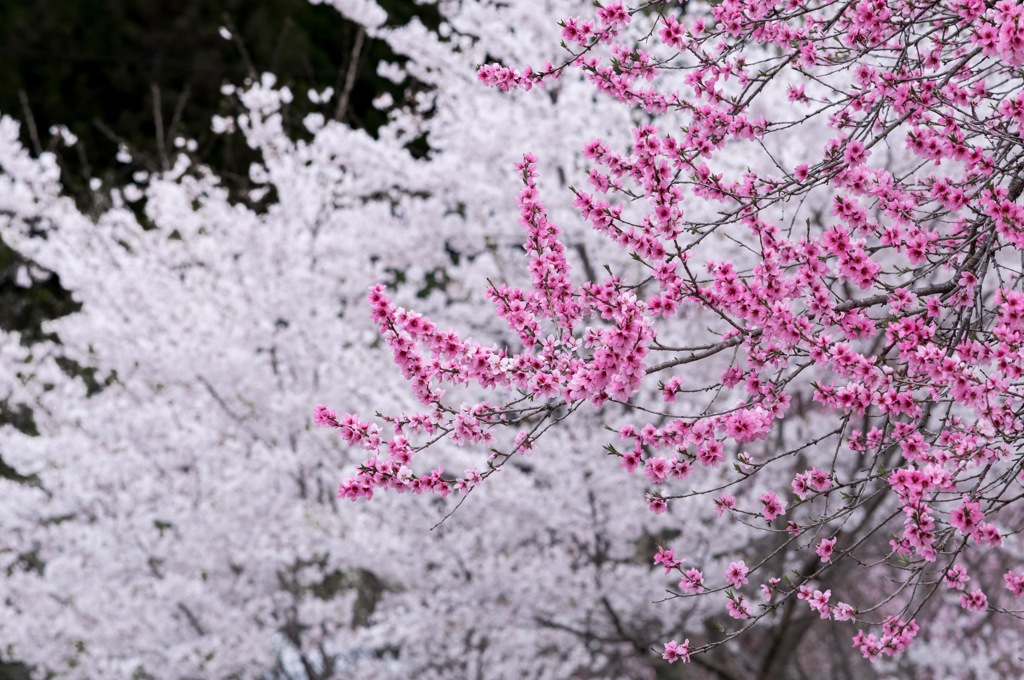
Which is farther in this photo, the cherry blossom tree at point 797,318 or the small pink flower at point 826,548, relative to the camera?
the small pink flower at point 826,548

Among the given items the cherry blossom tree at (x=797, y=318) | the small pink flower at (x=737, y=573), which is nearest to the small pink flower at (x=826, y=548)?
the cherry blossom tree at (x=797, y=318)

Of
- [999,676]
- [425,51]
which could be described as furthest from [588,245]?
[999,676]

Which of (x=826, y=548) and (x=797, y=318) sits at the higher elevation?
(x=797, y=318)

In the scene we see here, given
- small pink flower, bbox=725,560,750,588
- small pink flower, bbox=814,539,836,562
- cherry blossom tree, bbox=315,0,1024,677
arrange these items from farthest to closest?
small pink flower, bbox=725,560,750,588 < small pink flower, bbox=814,539,836,562 < cherry blossom tree, bbox=315,0,1024,677

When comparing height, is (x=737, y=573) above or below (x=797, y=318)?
below

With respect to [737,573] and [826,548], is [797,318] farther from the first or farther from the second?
[737,573]

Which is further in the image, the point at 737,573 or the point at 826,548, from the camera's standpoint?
the point at 737,573

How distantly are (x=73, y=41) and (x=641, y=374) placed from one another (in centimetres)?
1735

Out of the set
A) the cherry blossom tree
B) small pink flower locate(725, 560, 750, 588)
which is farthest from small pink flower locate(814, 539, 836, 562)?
small pink flower locate(725, 560, 750, 588)

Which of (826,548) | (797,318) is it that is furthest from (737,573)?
(797,318)

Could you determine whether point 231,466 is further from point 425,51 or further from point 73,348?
point 425,51

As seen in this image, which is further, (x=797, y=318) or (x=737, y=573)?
(x=737, y=573)

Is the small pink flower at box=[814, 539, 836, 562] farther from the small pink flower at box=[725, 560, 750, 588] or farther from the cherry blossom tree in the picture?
the small pink flower at box=[725, 560, 750, 588]

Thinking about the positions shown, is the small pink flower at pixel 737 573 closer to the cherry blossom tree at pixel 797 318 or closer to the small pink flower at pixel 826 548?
the cherry blossom tree at pixel 797 318
